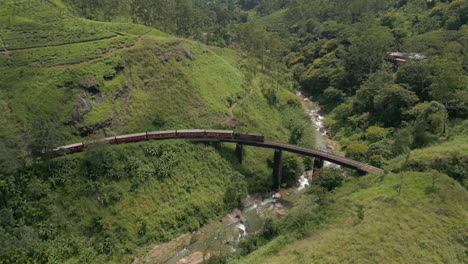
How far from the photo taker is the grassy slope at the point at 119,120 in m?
41.9

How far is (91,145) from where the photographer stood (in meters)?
46.2

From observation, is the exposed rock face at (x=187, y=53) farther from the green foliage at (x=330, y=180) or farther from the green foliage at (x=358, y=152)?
the green foliage at (x=330, y=180)

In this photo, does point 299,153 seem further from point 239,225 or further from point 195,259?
point 195,259

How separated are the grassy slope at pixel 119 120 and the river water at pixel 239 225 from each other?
8.34ft

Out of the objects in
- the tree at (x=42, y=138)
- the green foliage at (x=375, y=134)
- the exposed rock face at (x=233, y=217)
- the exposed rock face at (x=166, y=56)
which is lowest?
the exposed rock face at (x=233, y=217)

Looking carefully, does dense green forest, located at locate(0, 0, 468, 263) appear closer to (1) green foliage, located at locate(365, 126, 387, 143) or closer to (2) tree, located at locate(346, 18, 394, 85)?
(1) green foliage, located at locate(365, 126, 387, 143)

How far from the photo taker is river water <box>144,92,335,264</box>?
42625 mm

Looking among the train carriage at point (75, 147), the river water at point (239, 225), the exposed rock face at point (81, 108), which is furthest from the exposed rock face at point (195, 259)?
the exposed rock face at point (81, 108)

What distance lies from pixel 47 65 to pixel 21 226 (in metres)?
35.8

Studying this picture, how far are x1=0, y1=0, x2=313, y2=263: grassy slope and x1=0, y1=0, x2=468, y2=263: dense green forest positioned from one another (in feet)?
0.87

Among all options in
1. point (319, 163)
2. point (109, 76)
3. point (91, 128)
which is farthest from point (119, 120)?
point (319, 163)

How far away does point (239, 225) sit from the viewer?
162 ft

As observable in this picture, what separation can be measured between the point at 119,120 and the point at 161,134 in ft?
30.9

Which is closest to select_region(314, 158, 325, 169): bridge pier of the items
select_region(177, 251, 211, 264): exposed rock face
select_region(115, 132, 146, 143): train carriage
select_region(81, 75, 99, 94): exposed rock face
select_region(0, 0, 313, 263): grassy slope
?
select_region(0, 0, 313, 263): grassy slope
